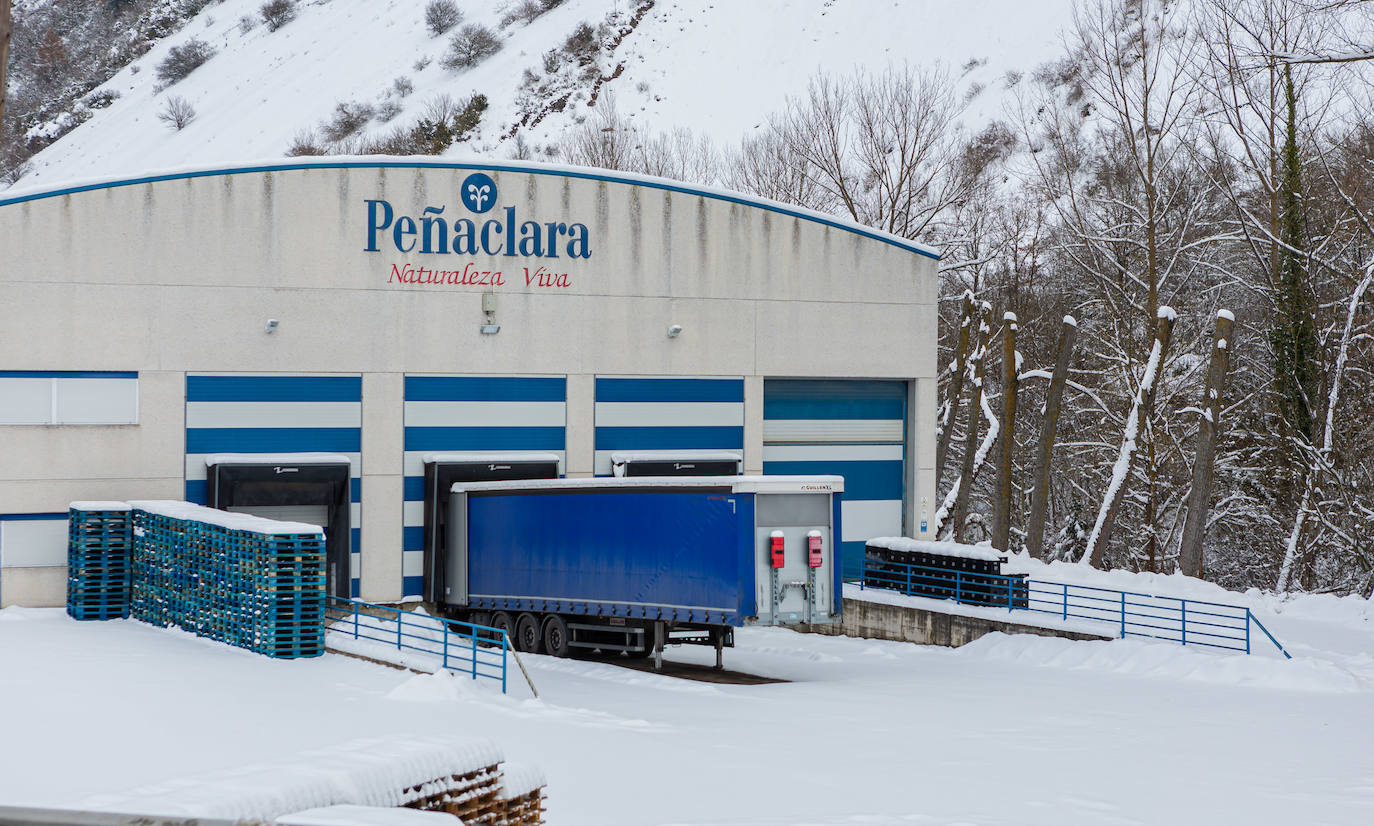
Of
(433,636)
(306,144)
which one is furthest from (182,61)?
(433,636)

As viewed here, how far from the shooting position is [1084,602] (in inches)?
1086

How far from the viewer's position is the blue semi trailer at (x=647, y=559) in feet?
70.2

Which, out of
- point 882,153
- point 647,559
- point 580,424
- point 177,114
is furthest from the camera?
point 177,114

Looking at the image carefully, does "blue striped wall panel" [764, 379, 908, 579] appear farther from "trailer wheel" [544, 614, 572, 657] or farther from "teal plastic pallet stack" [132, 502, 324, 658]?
"teal plastic pallet stack" [132, 502, 324, 658]

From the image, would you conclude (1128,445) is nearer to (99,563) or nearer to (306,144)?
(99,563)

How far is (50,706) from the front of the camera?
14.9 meters

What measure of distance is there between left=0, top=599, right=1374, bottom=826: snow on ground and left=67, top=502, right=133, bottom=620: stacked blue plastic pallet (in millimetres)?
684

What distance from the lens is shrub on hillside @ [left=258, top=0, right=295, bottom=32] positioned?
129m

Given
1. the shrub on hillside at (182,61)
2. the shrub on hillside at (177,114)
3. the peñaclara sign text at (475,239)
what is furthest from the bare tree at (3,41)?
the shrub on hillside at (182,61)

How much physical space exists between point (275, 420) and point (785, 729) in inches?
564

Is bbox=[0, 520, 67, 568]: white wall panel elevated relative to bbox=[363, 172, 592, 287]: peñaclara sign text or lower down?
lower down

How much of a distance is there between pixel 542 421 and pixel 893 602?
8.40 metres

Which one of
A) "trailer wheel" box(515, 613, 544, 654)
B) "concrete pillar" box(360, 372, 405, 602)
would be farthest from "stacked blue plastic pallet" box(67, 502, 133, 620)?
"trailer wheel" box(515, 613, 544, 654)

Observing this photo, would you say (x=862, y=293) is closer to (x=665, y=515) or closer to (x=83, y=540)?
(x=665, y=515)
